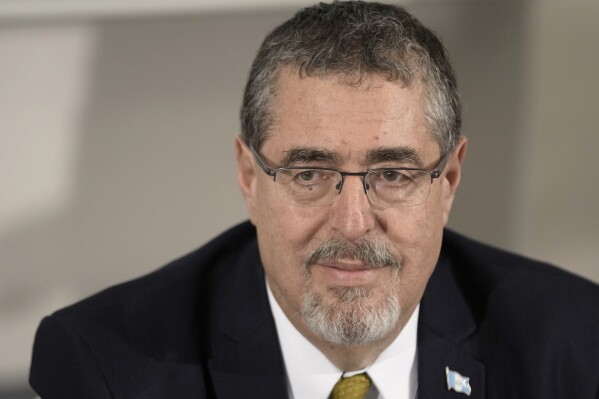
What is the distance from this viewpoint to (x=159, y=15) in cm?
357

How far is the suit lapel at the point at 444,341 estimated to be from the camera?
7.95 ft

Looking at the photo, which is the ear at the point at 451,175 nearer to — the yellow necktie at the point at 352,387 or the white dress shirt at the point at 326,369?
the white dress shirt at the point at 326,369

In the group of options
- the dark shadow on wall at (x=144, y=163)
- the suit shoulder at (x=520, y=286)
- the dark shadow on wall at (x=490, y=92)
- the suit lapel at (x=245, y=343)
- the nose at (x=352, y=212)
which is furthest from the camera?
the dark shadow on wall at (x=490, y=92)

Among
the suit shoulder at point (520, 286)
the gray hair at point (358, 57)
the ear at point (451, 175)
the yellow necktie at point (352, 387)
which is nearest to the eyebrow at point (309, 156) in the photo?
the gray hair at point (358, 57)

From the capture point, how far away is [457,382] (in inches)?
96.0

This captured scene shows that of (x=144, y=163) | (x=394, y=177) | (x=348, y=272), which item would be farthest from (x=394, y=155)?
(x=144, y=163)

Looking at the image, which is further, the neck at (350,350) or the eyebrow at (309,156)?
the neck at (350,350)

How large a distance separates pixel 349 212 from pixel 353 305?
0.20 metres

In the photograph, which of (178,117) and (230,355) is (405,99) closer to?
(230,355)

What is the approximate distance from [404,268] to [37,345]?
847 millimetres

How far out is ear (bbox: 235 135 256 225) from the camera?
7.91 ft

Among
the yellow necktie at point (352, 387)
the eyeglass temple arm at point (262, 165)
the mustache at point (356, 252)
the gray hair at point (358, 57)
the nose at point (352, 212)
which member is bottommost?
the yellow necktie at point (352, 387)

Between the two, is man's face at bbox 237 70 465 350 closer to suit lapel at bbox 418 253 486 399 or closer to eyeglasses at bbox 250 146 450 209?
eyeglasses at bbox 250 146 450 209

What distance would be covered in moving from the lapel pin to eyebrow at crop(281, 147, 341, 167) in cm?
61
